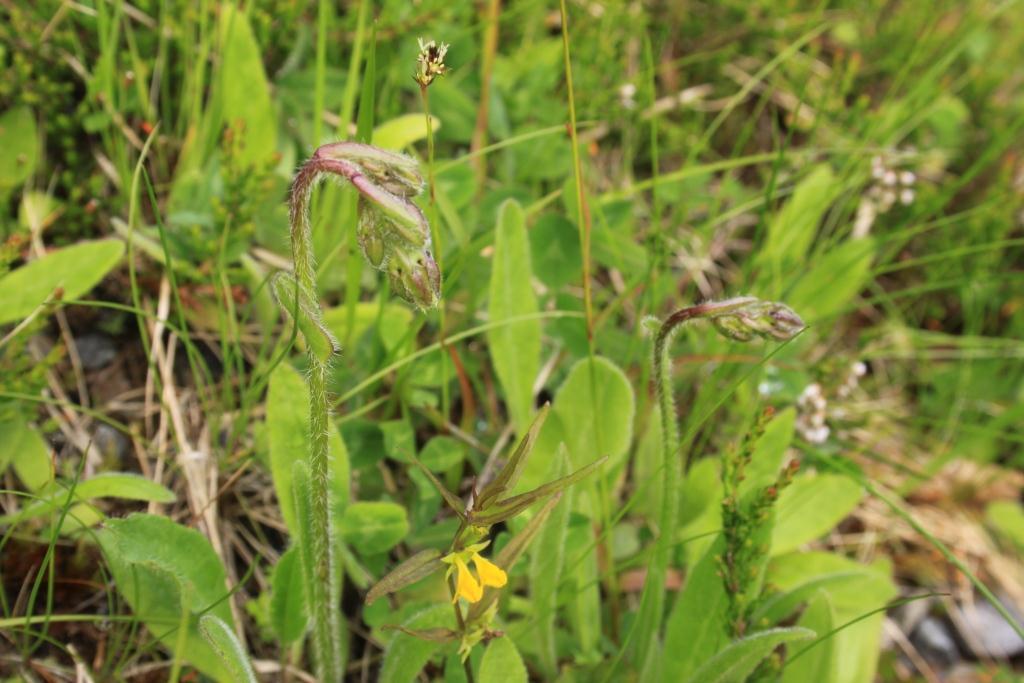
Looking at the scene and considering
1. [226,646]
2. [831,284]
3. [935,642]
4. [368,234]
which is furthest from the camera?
[935,642]

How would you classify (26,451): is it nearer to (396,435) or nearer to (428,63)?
(396,435)

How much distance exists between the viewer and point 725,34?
3.97 metres

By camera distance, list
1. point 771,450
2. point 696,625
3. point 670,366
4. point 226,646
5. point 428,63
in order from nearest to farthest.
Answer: point 428,63 → point 226,646 → point 670,366 → point 696,625 → point 771,450

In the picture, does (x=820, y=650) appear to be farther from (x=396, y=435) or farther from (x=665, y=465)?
(x=396, y=435)

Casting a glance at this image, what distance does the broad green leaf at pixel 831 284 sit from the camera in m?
3.14

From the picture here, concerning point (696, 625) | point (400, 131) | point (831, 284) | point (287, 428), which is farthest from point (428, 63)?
point (831, 284)

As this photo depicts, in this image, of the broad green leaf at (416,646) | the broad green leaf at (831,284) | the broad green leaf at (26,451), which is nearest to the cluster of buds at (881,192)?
the broad green leaf at (831,284)

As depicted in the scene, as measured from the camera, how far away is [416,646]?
1.99 metres

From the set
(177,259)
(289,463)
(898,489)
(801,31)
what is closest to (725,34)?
(801,31)

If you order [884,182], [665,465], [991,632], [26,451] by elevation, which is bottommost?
[991,632]

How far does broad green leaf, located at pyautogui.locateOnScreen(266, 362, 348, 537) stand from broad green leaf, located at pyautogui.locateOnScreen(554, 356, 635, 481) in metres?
0.62

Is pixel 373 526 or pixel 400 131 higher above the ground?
pixel 400 131

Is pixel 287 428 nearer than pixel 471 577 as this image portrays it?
No

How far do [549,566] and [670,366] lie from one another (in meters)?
0.56
